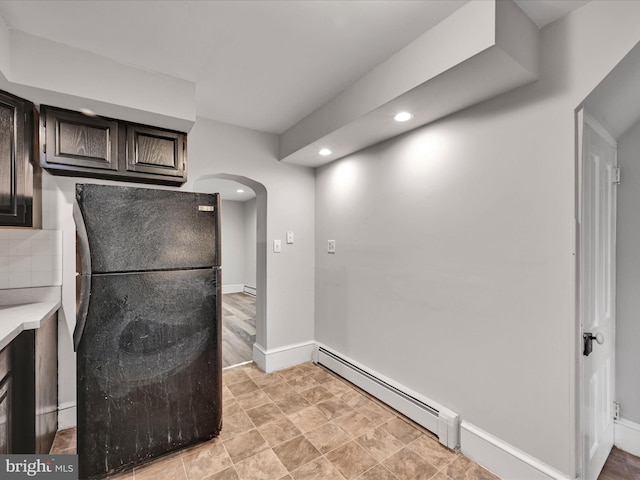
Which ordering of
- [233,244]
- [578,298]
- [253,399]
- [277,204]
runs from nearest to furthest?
[578,298], [253,399], [277,204], [233,244]

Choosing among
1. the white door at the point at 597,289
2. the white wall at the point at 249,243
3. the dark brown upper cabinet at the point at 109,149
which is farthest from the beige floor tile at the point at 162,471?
the white wall at the point at 249,243

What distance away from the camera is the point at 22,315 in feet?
5.38

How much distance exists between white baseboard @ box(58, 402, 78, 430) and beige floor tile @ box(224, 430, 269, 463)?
3.84 feet

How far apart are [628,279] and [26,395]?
349cm

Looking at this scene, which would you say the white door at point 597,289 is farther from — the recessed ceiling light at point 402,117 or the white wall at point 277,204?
the white wall at point 277,204

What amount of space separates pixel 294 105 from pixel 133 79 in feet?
3.68

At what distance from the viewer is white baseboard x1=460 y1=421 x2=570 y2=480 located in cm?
151

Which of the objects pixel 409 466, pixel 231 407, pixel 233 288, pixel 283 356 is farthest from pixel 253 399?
pixel 233 288

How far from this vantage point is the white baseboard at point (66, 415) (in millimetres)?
2096

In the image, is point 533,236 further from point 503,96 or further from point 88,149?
point 88,149

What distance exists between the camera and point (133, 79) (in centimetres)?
188

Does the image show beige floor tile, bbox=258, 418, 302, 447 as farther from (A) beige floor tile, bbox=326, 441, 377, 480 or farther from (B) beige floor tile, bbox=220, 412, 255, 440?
(A) beige floor tile, bbox=326, 441, 377, 480

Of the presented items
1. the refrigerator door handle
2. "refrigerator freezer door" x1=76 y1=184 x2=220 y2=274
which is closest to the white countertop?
the refrigerator door handle
